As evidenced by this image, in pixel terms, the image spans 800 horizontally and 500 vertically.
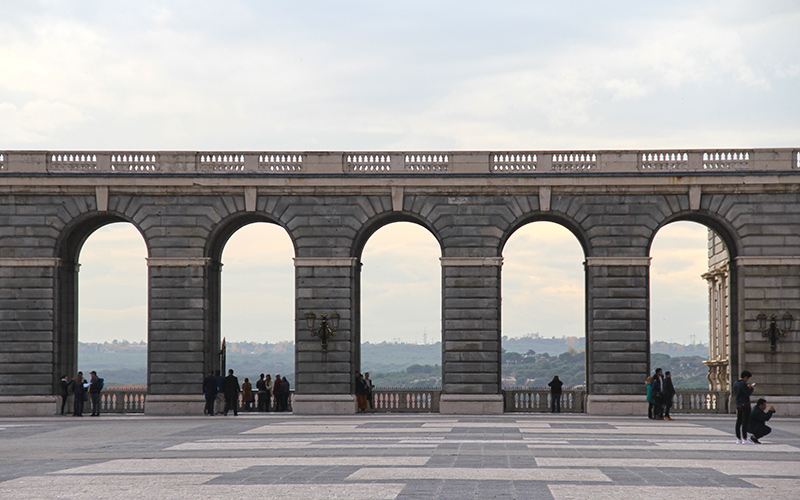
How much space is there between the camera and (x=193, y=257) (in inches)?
1796

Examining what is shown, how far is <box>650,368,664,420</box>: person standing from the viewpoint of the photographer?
131ft

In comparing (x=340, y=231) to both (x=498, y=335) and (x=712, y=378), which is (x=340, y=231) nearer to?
(x=498, y=335)

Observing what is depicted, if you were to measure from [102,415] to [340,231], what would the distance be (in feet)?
41.5

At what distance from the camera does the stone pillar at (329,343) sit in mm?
45000

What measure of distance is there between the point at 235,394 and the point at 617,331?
626 inches

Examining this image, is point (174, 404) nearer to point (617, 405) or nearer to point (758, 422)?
point (617, 405)

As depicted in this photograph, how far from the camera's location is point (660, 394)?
4000 centimetres

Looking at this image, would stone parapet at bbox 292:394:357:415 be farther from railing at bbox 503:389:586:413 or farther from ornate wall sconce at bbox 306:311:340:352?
railing at bbox 503:389:586:413

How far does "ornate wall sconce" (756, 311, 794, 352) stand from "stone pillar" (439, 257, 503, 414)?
35.2 feet

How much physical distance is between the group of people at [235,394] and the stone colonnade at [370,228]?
120cm

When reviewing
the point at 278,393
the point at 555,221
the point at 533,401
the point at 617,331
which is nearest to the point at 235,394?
the point at 278,393

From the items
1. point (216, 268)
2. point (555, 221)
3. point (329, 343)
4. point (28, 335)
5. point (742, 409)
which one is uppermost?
point (555, 221)

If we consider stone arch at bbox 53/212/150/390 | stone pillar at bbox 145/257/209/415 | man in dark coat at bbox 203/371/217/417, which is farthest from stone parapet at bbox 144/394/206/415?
stone arch at bbox 53/212/150/390

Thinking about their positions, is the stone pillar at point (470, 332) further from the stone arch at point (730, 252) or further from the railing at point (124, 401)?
the railing at point (124, 401)
